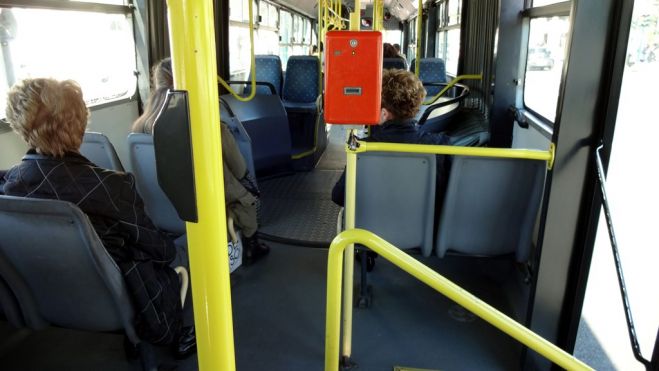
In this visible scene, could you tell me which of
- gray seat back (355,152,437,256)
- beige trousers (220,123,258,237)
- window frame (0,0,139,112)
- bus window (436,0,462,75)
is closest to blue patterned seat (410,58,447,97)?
bus window (436,0,462,75)

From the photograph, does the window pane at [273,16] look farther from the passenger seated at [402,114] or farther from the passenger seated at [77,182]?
the passenger seated at [77,182]

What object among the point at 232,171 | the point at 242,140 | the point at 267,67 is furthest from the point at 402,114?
the point at 267,67

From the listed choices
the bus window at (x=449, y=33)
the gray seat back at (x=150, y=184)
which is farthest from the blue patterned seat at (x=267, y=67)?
the gray seat back at (x=150, y=184)

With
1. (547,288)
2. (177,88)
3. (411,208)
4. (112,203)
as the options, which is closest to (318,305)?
(411,208)

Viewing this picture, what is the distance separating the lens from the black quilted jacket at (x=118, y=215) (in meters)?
1.64

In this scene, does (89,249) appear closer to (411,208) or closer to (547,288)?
(411,208)

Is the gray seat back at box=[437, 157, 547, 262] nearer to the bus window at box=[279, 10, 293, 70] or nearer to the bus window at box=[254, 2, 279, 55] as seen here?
the bus window at box=[254, 2, 279, 55]

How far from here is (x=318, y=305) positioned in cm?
275

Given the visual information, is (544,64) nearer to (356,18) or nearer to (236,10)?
(356,18)

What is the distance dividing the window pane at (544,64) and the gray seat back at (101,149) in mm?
2354

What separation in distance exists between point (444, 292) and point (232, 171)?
1.72 metres

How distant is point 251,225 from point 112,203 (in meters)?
1.24

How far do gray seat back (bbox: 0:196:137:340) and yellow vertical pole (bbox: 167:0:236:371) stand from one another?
605 millimetres

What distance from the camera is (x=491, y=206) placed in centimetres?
233
